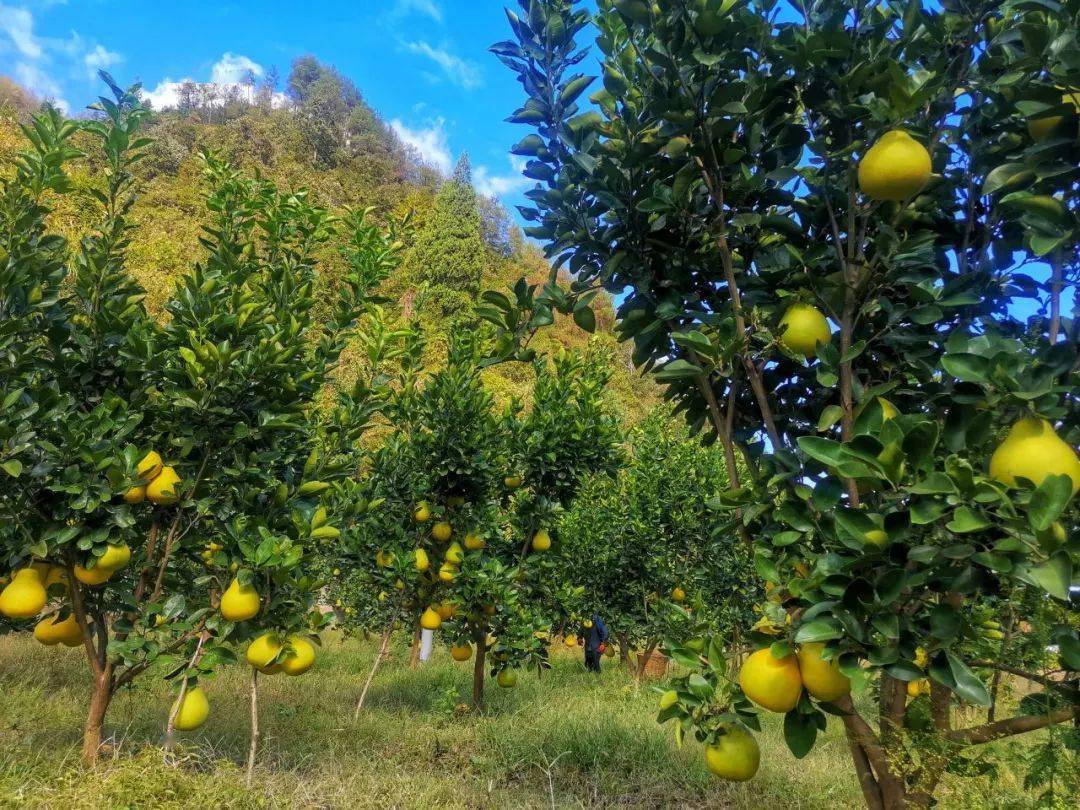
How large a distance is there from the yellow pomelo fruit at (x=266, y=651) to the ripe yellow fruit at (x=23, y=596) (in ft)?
2.67

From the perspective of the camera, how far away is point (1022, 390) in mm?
1277

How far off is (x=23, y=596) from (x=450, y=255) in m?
30.6

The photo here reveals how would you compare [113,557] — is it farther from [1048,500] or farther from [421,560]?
[1048,500]

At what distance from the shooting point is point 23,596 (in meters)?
2.52

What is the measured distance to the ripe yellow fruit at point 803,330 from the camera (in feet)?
5.49

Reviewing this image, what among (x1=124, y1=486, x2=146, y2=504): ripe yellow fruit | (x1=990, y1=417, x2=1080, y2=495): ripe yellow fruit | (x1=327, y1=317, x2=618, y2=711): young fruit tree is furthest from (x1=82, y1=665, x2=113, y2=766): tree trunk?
(x1=990, y1=417, x2=1080, y2=495): ripe yellow fruit

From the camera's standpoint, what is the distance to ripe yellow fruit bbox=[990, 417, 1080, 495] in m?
1.23

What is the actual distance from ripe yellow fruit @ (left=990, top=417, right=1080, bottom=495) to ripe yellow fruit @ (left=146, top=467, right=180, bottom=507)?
2882 millimetres

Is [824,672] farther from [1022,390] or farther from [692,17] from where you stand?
[692,17]

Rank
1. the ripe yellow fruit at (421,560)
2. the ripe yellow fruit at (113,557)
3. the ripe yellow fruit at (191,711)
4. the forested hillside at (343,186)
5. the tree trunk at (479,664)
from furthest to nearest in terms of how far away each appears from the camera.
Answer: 1. the forested hillside at (343,186)
2. the tree trunk at (479,664)
3. the ripe yellow fruit at (421,560)
4. the ripe yellow fruit at (191,711)
5. the ripe yellow fruit at (113,557)

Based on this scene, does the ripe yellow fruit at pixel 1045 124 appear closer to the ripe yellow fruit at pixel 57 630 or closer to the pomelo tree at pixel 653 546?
the ripe yellow fruit at pixel 57 630

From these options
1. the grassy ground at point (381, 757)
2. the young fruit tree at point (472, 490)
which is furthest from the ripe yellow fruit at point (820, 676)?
the young fruit tree at point (472, 490)

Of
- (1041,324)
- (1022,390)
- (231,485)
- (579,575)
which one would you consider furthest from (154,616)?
(579,575)

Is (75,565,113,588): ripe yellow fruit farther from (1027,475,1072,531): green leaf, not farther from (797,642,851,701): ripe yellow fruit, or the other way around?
(1027,475,1072,531): green leaf
